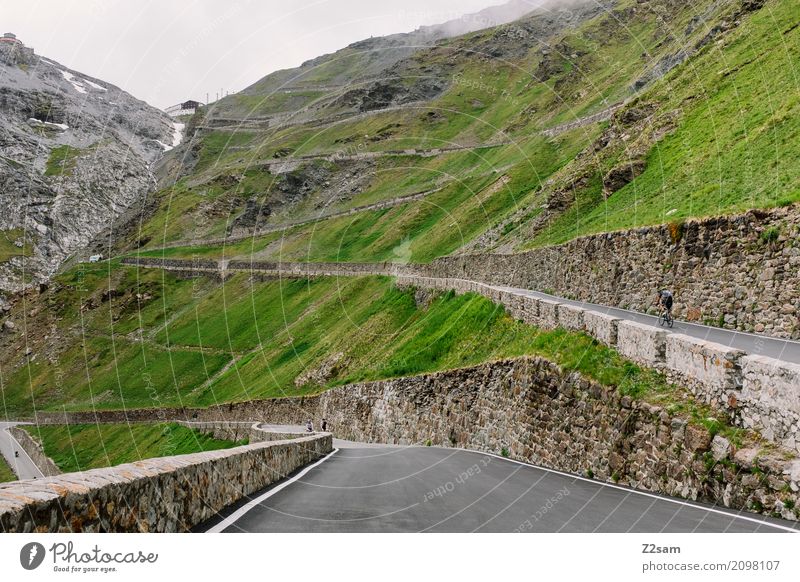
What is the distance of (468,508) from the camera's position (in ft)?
38.4

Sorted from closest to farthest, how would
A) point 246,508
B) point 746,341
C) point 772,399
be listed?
point 246,508 → point 772,399 → point 746,341

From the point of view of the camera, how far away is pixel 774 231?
71.3 ft

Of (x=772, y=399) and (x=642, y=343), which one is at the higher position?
(x=642, y=343)

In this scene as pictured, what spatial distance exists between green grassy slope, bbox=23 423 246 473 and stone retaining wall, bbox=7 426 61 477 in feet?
2.82

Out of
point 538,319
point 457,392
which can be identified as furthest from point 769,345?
point 457,392

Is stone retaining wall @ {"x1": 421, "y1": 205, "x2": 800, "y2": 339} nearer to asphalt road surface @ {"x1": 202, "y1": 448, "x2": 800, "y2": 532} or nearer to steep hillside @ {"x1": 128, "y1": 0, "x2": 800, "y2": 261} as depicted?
steep hillside @ {"x1": 128, "y1": 0, "x2": 800, "y2": 261}

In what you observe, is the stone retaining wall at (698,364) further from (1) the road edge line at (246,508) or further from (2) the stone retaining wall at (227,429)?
(2) the stone retaining wall at (227,429)

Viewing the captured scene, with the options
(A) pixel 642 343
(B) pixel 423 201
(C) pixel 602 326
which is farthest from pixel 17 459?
(A) pixel 642 343

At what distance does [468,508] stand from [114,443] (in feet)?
A: 244

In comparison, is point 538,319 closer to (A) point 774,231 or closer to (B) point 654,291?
(B) point 654,291

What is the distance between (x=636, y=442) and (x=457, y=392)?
51.1 ft

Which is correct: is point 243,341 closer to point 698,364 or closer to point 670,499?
point 698,364

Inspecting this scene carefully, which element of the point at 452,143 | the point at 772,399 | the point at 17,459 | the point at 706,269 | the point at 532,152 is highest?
the point at 452,143

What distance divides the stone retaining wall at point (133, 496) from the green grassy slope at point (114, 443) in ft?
143
